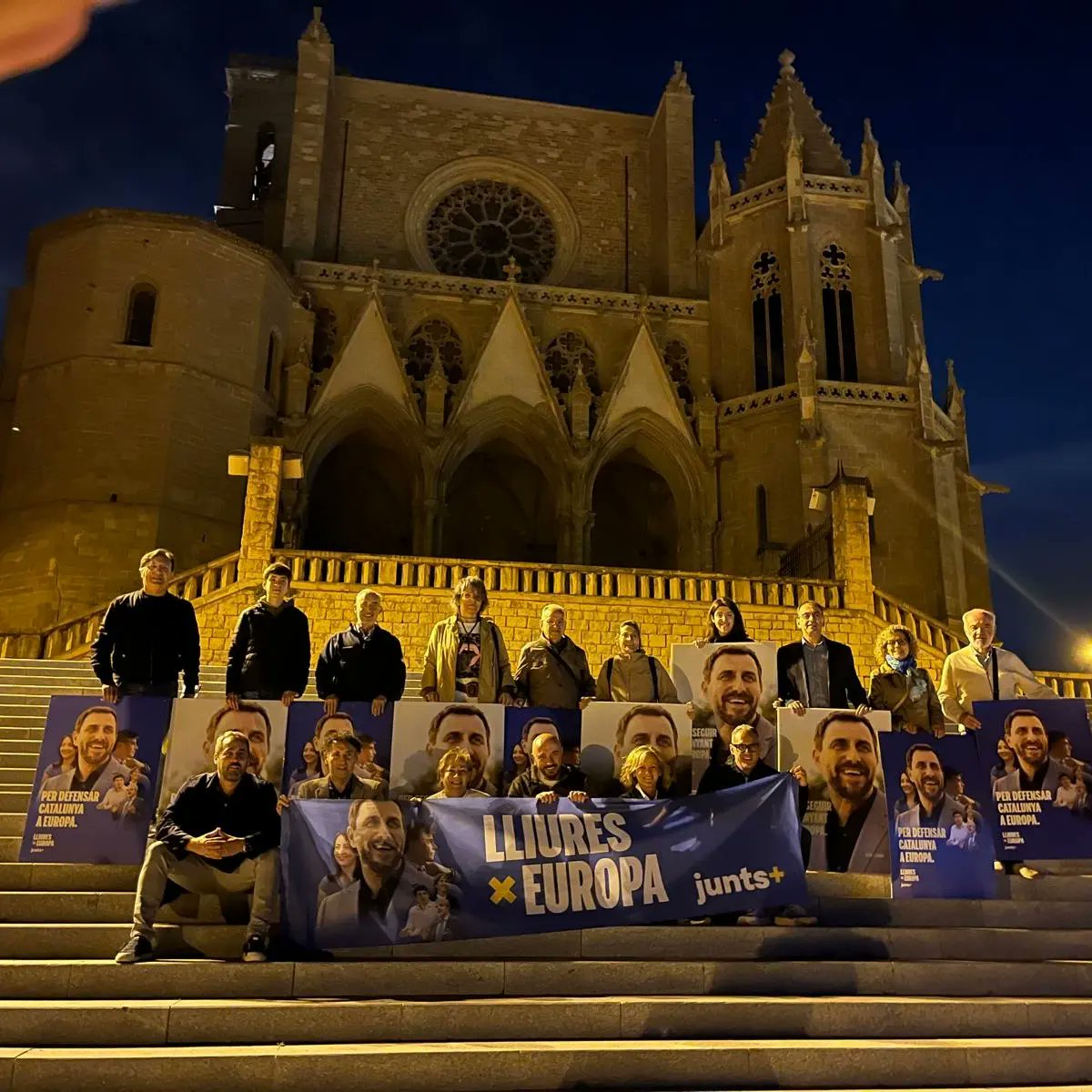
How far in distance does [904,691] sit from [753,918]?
1.96 metres

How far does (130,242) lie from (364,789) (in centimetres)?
1814

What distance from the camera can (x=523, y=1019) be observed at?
16.1 ft

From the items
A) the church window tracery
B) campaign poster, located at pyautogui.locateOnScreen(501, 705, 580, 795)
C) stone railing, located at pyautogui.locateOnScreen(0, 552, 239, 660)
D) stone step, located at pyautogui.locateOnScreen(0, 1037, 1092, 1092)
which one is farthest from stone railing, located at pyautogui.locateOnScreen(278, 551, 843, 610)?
the church window tracery

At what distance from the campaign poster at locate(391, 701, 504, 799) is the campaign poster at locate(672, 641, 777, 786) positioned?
1.37 metres

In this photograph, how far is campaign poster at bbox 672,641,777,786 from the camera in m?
6.73

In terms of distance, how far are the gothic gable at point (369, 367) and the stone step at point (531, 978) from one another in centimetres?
1733

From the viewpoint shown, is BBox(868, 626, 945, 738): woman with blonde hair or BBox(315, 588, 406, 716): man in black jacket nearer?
BBox(315, 588, 406, 716): man in black jacket

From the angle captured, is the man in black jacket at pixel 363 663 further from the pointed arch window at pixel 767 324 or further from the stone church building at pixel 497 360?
the pointed arch window at pixel 767 324

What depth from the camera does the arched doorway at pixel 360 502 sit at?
23.9m

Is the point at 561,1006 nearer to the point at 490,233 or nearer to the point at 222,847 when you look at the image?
the point at 222,847

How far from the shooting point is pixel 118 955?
5.03m

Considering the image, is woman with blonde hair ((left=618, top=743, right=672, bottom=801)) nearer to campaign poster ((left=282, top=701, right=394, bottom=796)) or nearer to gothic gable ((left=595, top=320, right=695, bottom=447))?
campaign poster ((left=282, top=701, right=394, bottom=796))

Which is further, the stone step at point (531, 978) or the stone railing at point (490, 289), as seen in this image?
the stone railing at point (490, 289)

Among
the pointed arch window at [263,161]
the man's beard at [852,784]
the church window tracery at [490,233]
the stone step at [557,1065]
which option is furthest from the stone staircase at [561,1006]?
the pointed arch window at [263,161]
